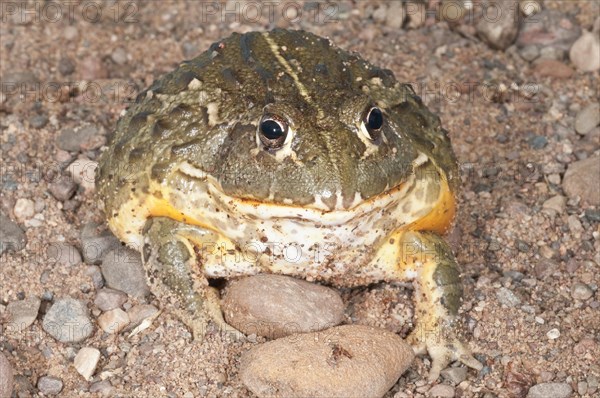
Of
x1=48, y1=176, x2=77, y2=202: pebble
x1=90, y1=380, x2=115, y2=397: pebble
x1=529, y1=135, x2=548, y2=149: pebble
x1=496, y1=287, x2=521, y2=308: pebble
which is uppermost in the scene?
x1=529, y1=135, x2=548, y2=149: pebble

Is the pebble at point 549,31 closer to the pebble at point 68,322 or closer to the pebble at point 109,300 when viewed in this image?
the pebble at point 109,300

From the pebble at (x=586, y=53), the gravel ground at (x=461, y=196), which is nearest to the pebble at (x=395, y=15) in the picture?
the gravel ground at (x=461, y=196)

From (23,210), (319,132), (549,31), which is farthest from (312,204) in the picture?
(549,31)

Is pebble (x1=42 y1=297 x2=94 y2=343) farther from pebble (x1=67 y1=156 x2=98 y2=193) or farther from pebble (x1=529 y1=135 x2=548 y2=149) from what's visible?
pebble (x1=529 y1=135 x2=548 y2=149)

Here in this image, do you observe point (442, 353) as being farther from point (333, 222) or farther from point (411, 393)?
point (333, 222)

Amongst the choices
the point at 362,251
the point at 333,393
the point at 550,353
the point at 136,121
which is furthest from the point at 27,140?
the point at 550,353

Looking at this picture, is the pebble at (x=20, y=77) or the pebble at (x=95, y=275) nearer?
the pebble at (x=95, y=275)

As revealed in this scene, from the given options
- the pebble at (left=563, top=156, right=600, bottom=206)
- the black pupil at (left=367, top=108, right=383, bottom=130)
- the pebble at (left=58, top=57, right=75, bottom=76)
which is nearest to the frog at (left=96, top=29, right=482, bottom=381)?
the black pupil at (left=367, top=108, right=383, bottom=130)
